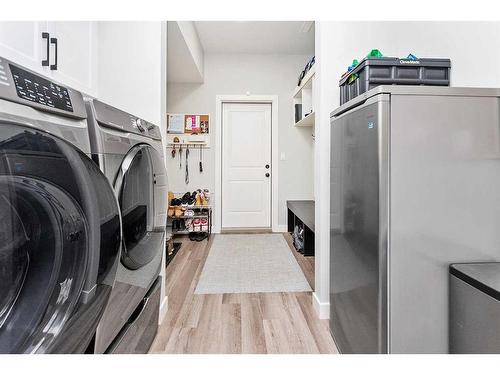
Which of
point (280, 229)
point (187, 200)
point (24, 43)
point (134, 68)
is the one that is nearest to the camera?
point (24, 43)

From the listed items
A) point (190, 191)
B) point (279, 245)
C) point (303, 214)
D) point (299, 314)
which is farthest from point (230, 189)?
point (299, 314)

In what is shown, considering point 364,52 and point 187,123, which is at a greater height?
point 187,123

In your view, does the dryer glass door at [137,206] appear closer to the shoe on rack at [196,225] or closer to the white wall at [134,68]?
the white wall at [134,68]

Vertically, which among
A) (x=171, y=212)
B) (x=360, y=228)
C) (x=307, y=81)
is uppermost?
(x=307, y=81)

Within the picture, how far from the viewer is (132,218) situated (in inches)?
39.6

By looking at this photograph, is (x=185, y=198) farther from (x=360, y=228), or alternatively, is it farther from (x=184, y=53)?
(x=360, y=228)

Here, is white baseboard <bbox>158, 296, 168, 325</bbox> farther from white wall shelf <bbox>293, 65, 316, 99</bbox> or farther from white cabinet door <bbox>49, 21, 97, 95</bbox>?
white wall shelf <bbox>293, 65, 316, 99</bbox>

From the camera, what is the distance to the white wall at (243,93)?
3.86 metres

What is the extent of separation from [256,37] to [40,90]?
10.8ft

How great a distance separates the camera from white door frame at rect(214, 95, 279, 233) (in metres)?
3.87

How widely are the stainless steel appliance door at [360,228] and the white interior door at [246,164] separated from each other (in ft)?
8.37

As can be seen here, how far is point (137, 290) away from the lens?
104 cm

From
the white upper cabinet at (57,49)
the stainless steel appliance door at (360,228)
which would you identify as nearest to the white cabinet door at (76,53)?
the white upper cabinet at (57,49)

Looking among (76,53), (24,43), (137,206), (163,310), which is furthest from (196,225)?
(24,43)
